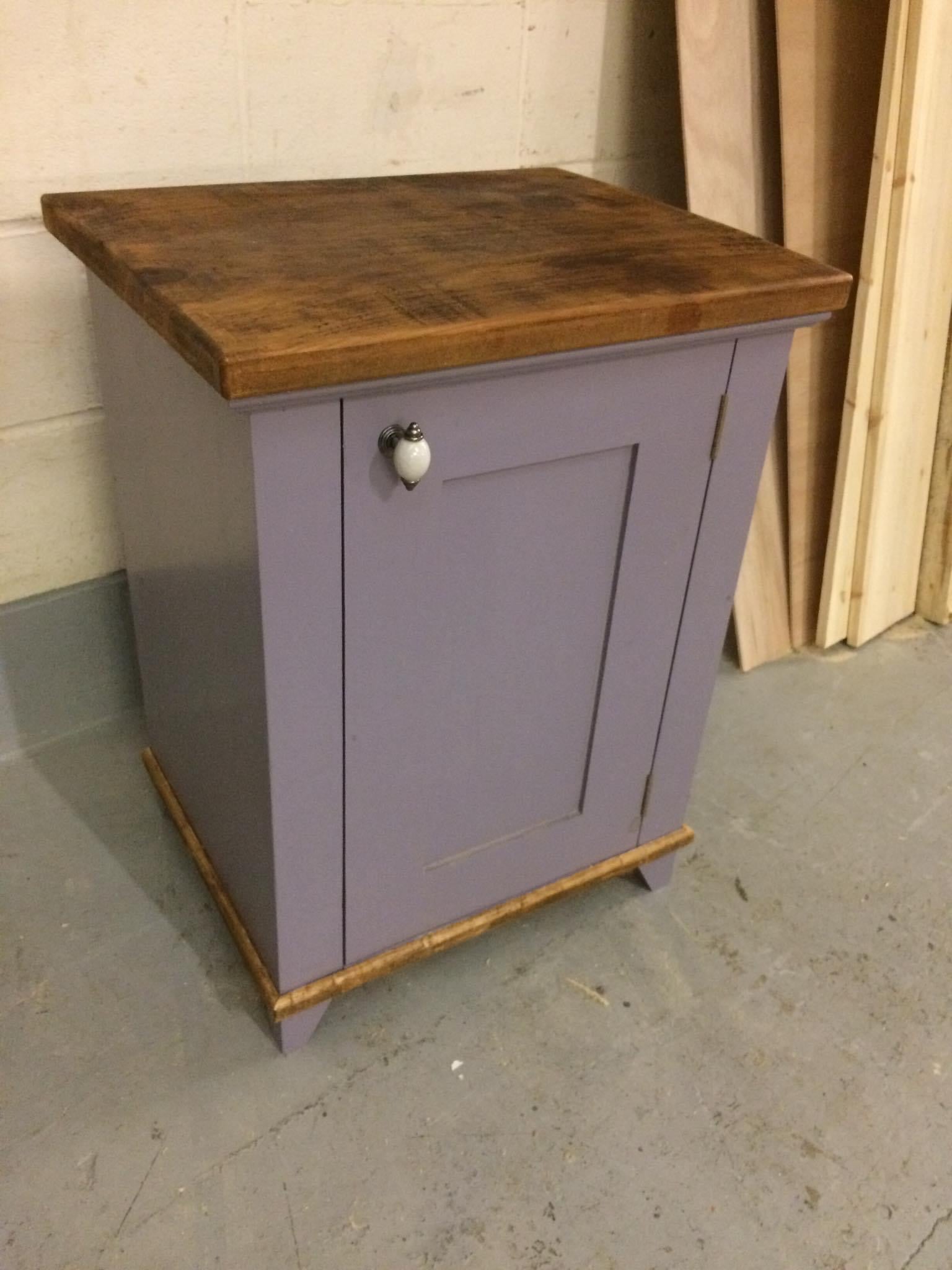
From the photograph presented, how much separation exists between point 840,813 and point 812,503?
562 millimetres

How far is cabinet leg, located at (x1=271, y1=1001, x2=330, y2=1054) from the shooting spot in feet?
3.80

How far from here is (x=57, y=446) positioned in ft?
4.51

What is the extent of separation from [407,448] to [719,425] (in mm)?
367

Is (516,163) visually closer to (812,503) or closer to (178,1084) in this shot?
(812,503)

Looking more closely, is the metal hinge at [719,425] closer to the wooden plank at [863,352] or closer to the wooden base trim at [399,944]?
the wooden base trim at [399,944]

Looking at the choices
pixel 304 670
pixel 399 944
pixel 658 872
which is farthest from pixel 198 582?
pixel 658 872

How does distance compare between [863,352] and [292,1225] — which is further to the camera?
[863,352]

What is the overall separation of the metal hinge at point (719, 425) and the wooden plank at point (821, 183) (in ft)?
2.18

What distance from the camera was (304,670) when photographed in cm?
93

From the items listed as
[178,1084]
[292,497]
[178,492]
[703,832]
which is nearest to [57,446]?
[178,492]

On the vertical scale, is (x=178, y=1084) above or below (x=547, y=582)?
below

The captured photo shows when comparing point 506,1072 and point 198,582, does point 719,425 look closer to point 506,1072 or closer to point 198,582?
point 198,582

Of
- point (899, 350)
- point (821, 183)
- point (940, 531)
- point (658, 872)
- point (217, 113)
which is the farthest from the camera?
point (940, 531)

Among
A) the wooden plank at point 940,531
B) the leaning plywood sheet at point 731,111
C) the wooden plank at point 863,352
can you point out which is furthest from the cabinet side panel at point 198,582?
the wooden plank at point 940,531
